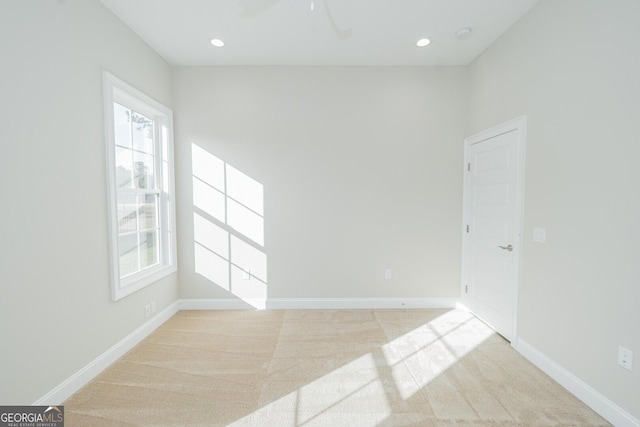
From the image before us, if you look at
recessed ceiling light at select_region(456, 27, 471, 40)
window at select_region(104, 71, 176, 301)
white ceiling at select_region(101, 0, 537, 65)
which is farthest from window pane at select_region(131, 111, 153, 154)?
recessed ceiling light at select_region(456, 27, 471, 40)

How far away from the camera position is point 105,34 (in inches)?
90.0

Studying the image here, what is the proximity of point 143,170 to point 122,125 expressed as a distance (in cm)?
50

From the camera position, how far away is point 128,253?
2.71 meters

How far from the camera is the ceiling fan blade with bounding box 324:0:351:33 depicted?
231cm

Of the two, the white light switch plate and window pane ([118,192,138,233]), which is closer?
the white light switch plate

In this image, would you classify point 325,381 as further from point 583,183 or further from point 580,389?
point 583,183

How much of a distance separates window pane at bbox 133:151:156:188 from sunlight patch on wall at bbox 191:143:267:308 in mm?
448

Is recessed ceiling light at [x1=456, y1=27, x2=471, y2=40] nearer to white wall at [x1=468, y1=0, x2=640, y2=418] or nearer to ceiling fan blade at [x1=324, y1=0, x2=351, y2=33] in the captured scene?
white wall at [x1=468, y1=0, x2=640, y2=418]

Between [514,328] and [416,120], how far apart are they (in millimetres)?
2459

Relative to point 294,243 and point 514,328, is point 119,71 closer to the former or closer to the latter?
point 294,243

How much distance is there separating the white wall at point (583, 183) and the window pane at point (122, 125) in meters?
3.72

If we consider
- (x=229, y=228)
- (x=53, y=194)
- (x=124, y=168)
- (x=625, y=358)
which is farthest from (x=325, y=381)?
(x=124, y=168)

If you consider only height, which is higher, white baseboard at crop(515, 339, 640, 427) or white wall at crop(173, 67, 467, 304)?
white wall at crop(173, 67, 467, 304)

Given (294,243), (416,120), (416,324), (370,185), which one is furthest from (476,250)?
(294,243)
